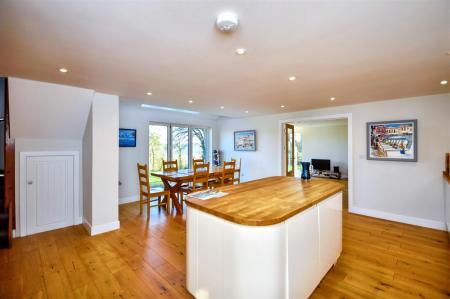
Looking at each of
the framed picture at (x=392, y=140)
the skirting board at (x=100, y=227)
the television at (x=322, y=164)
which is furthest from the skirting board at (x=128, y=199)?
the television at (x=322, y=164)

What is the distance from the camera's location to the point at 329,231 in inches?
82.1

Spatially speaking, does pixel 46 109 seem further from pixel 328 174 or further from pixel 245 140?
pixel 328 174

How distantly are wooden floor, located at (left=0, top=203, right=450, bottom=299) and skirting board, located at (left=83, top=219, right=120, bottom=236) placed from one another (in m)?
0.09

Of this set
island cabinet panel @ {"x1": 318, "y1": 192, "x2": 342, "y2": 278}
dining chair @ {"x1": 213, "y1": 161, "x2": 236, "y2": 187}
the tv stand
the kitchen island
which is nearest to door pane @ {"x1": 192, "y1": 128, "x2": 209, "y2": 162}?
dining chair @ {"x1": 213, "y1": 161, "x2": 236, "y2": 187}

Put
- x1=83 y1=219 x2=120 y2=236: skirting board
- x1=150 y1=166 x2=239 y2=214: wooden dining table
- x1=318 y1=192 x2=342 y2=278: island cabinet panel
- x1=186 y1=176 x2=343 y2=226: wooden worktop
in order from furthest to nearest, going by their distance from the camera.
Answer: x1=150 y1=166 x2=239 y2=214: wooden dining table, x1=83 y1=219 x2=120 y2=236: skirting board, x1=318 y1=192 x2=342 y2=278: island cabinet panel, x1=186 y1=176 x2=343 y2=226: wooden worktop

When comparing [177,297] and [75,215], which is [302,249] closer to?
[177,297]

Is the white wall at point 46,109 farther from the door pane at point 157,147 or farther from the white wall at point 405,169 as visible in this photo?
the white wall at point 405,169

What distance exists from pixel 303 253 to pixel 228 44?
5.94 ft

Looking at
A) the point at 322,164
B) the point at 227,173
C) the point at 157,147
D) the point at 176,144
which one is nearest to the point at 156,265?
the point at 227,173

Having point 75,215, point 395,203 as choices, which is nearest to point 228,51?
point 75,215

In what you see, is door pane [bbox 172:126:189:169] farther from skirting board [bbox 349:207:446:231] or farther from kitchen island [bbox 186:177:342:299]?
skirting board [bbox 349:207:446:231]

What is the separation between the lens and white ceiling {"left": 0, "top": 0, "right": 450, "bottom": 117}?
4.23 feet

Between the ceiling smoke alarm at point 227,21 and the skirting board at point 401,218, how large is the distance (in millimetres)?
4366

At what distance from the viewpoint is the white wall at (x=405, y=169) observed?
3.42 meters
